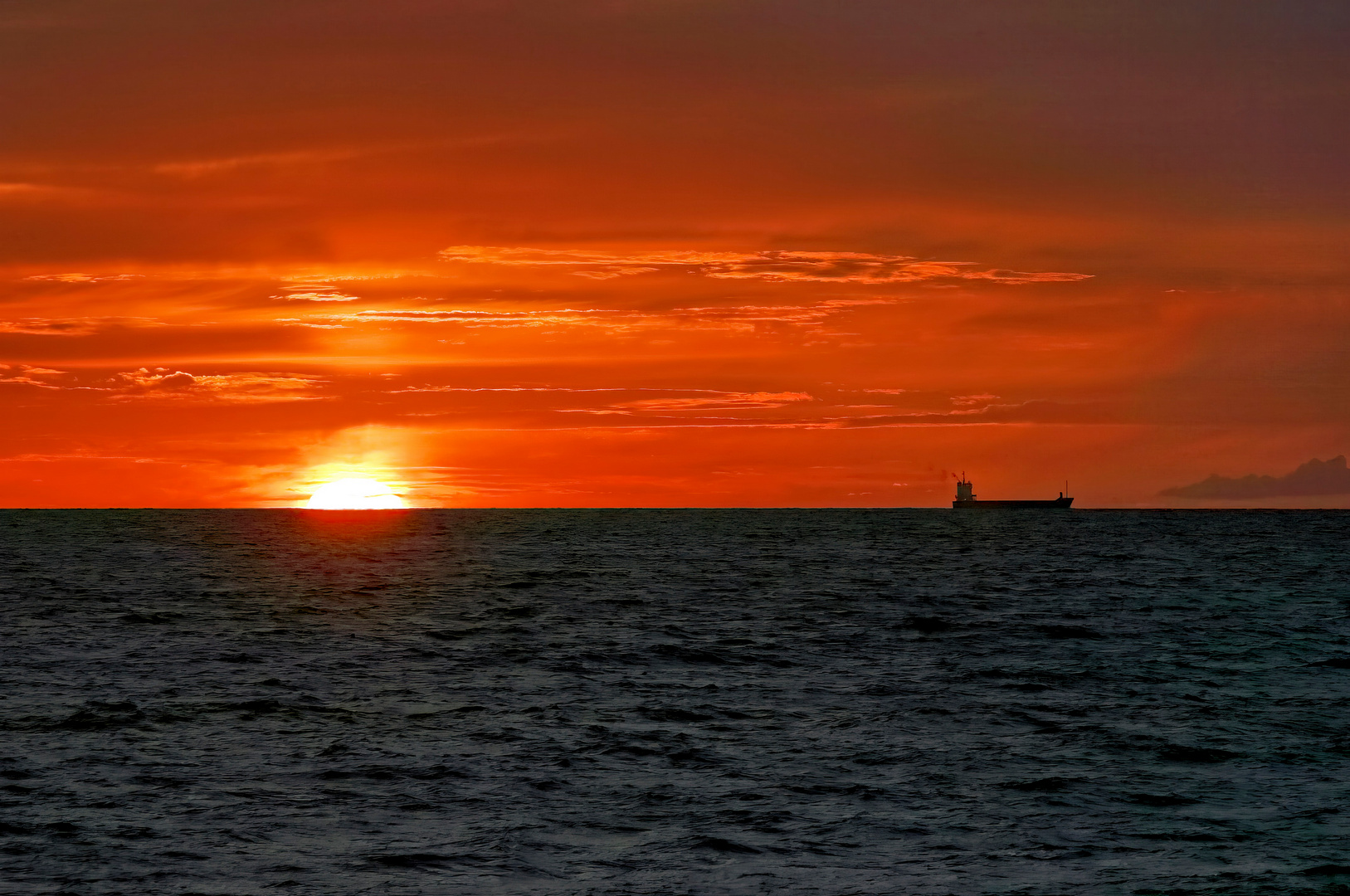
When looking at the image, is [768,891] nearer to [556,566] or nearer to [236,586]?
[236,586]

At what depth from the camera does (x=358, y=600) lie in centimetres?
6894

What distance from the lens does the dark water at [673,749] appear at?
65.0 ft

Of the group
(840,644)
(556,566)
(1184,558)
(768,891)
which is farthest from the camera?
(1184,558)

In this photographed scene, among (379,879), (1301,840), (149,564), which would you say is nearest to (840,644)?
(1301,840)

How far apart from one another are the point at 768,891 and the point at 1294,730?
16894 mm

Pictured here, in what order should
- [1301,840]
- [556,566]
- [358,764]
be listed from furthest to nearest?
[556,566], [358,764], [1301,840]

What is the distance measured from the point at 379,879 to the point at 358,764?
25.1ft

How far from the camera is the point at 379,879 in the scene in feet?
62.5

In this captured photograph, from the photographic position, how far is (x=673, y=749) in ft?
91.9

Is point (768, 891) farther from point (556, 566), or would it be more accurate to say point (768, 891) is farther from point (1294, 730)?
point (556, 566)

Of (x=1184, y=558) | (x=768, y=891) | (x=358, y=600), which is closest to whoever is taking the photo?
(x=768, y=891)

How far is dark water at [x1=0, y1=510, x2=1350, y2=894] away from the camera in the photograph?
779 inches

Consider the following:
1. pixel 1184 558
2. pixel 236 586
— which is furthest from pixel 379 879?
pixel 1184 558

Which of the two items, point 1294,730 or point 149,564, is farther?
point 149,564
